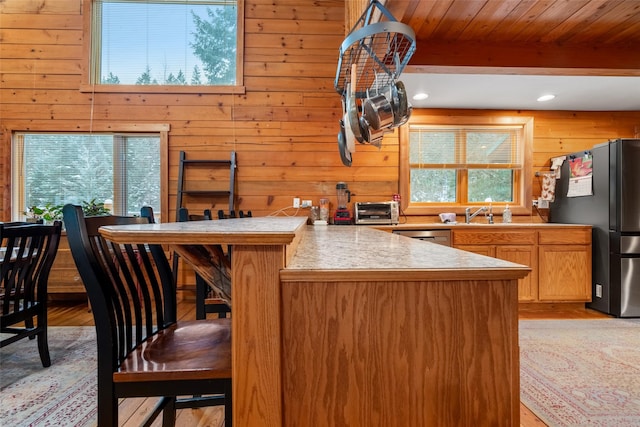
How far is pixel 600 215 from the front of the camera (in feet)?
10.6

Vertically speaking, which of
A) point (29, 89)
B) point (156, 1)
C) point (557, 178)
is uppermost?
point (156, 1)

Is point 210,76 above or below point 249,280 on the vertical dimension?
above

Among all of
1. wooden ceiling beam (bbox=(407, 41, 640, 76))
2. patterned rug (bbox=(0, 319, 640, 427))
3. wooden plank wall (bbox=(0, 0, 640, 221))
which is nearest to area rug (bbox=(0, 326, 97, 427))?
patterned rug (bbox=(0, 319, 640, 427))

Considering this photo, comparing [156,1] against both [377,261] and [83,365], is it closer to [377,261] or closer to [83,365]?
[83,365]

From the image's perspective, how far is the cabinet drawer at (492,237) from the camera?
3312mm

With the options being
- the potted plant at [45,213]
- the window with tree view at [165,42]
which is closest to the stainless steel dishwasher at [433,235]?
the window with tree view at [165,42]

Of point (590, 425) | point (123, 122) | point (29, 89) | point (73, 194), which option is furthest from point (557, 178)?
point (29, 89)

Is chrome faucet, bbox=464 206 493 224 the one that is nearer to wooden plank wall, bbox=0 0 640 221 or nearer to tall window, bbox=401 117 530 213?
tall window, bbox=401 117 530 213

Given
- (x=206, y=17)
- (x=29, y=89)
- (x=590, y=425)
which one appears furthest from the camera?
(x=206, y=17)

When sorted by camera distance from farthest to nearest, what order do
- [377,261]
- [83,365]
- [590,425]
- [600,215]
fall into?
1. [600,215]
2. [83,365]
3. [590,425]
4. [377,261]

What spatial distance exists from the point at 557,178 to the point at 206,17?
4564 mm

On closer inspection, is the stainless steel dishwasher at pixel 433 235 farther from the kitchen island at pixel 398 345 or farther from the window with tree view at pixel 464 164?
the kitchen island at pixel 398 345

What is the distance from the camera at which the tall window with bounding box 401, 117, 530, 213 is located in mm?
3910

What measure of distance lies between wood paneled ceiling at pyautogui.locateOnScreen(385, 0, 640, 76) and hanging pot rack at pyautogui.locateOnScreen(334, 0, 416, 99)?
280mm
